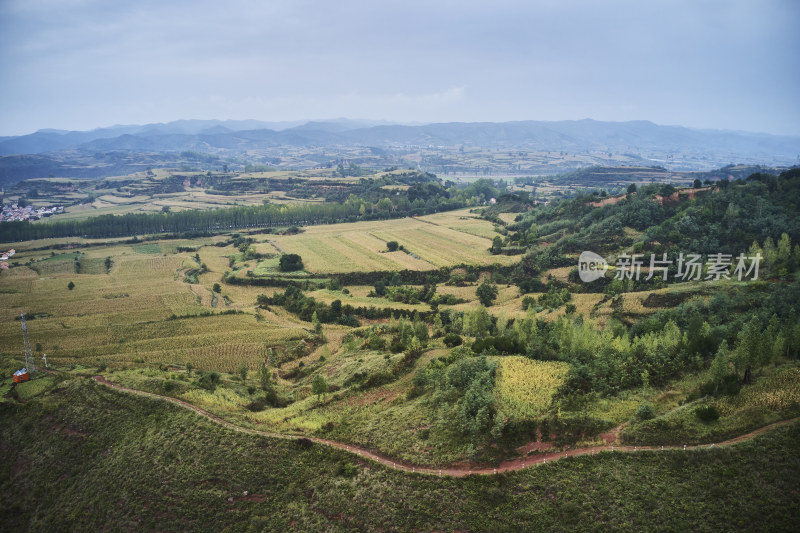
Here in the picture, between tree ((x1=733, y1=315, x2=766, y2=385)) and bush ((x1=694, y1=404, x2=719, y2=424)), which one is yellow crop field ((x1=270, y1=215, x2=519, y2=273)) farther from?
bush ((x1=694, y1=404, x2=719, y2=424))

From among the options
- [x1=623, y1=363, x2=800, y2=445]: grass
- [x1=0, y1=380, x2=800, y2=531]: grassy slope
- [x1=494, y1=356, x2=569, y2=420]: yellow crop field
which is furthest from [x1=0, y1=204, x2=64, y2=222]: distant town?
[x1=623, y1=363, x2=800, y2=445]: grass

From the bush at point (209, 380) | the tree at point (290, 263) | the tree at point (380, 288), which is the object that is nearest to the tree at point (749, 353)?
the bush at point (209, 380)

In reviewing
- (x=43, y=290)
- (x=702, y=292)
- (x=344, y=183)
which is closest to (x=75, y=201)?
(x=344, y=183)

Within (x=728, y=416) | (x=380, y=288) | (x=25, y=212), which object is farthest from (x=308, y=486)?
(x=25, y=212)

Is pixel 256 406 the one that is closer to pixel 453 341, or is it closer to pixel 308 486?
pixel 308 486

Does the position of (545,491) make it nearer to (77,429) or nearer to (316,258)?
(77,429)

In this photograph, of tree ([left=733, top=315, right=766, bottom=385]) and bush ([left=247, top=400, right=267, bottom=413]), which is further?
bush ([left=247, top=400, right=267, bottom=413])
